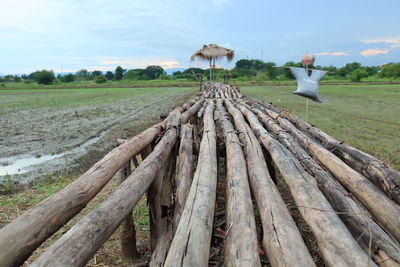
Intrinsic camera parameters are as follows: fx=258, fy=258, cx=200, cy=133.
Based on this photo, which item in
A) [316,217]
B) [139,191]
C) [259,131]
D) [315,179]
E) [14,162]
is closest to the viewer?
[316,217]

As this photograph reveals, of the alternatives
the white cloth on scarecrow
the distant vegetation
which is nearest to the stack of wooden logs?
the white cloth on scarecrow

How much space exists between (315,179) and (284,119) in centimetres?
220

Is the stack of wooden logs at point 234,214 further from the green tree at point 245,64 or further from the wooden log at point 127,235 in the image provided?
the green tree at point 245,64

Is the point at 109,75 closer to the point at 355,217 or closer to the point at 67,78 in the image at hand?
the point at 67,78

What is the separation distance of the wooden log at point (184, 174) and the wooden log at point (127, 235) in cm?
47

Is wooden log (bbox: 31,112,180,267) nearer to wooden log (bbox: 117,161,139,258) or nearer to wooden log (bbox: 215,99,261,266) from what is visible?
wooden log (bbox: 117,161,139,258)

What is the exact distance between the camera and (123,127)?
7.49 m

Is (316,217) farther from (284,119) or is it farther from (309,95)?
(309,95)

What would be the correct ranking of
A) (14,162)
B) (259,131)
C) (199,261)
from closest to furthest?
(199,261) → (259,131) → (14,162)

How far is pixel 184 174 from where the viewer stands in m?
1.92

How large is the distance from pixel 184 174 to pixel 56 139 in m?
5.22

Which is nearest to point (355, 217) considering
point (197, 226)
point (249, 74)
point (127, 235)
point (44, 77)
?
point (197, 226)

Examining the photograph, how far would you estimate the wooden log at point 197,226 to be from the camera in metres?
0.97

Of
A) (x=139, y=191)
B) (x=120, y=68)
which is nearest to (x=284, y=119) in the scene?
(x=139, y=191)
